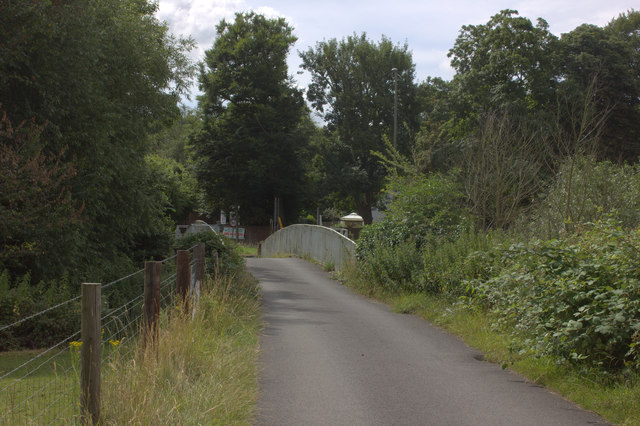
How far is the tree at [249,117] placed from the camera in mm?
47969

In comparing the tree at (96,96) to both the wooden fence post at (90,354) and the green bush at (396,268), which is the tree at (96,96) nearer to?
the green bush at (396,268)

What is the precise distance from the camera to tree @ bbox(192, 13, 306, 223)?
157ft

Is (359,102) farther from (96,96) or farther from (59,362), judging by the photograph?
(59,362)

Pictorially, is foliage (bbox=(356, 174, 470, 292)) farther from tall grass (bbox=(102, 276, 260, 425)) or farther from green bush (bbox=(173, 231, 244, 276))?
tall grass (bbox=(102, 276, 260, 425))

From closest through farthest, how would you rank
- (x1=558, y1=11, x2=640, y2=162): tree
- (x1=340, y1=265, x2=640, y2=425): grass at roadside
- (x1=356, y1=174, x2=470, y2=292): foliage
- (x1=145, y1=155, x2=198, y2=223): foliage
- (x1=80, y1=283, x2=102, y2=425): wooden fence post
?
(x1=80, y1=283, x2=102, y2=425): wooden fence post < (x1=340, y1=265, x2=640, y2=425): grass at roadside < (x1=356, y1=174, x2=470, y2=292): foliage < (x1=558, y1=11, x2=640, y2=162): tree < (x1=145, y1=155, x2=198, y2=223): foliage

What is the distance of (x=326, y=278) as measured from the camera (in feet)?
72.1

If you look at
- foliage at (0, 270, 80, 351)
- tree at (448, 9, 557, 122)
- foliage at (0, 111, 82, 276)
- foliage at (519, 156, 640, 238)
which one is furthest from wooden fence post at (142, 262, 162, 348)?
tree at (448, 9, 557, 122)

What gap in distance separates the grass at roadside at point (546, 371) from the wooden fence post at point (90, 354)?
451 centimetres

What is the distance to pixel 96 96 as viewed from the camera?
14.8 m

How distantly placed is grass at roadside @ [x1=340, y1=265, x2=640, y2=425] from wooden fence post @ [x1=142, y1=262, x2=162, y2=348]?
4164 millimetres

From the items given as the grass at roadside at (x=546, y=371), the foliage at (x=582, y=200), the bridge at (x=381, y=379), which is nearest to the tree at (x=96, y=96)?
the bridge at (x=381, y=379)

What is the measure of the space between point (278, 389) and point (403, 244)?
9577 mm

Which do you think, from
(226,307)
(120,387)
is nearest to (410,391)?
(120,387)

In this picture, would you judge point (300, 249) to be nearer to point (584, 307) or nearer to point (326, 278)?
point (326, 278)
